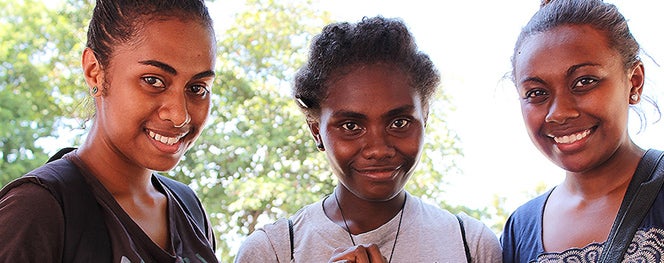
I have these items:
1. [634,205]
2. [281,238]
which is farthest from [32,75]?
[634,205]

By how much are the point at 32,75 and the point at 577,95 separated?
4283 millimetres

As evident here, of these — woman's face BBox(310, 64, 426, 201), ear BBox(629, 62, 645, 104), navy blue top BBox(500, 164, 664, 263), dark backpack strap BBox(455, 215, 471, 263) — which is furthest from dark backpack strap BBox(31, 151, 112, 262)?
ear BBox(629, 62, 645, 104)

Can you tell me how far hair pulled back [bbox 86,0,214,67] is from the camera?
4.84 ft

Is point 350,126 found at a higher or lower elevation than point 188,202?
higher

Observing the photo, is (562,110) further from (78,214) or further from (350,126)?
(78,214)

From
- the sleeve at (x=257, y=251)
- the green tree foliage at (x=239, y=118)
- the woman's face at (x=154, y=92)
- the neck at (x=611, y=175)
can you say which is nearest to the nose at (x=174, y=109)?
the woman's face at (x=154, y=92)

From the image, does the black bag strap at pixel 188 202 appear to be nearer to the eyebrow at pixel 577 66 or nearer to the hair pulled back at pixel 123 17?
the hair pulled back at pixel 123 17

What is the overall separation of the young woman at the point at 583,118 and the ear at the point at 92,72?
2.94 feet

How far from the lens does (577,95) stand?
1.61m

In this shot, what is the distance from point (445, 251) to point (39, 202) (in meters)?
0.88

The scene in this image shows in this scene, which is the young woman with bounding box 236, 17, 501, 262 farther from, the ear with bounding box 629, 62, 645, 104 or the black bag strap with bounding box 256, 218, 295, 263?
the ear with bounding box 629, 62, 645, 104

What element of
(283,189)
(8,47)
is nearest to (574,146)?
(283,189)

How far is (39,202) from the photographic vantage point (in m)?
1.29

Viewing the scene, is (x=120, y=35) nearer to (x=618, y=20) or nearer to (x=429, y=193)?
(x=618, y=20)
